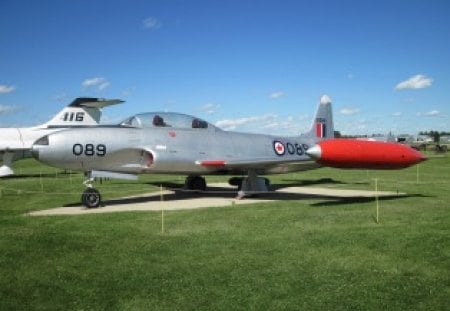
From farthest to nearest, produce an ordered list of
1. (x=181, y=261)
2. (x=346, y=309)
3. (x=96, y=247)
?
(x=96, y=247) → (x=181, y=261) → (x=346, y=309)

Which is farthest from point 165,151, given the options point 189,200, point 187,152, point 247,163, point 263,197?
point 263,197

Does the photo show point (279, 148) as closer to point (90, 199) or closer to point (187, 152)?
point (187, 152)

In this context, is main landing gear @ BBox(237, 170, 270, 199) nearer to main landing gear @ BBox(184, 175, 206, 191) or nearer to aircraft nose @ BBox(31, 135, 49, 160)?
main landing gear @ BBox(184, 175, 206, 191)

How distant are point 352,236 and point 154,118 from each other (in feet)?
29.1

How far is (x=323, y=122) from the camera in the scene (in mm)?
21703

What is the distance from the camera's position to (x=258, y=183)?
16.0m

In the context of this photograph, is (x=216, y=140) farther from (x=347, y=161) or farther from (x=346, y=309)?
(x=346, y=309)

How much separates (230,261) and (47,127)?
2649 centimetres

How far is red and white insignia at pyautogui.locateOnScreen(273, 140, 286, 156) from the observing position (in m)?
17.8

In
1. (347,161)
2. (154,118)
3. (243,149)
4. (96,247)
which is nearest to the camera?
(96,247)

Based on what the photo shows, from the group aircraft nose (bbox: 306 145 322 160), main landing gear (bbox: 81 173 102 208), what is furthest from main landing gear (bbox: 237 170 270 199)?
main landing gear (bbox: 81 173 102 208)

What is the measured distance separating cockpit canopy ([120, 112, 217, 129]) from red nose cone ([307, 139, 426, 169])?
5.57 m

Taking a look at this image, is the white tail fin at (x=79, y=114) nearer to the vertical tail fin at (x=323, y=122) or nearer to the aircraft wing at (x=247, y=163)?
the vertical tail fin at (x=323, y=122)

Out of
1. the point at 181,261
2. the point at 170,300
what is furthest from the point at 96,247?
the point at 170,300
